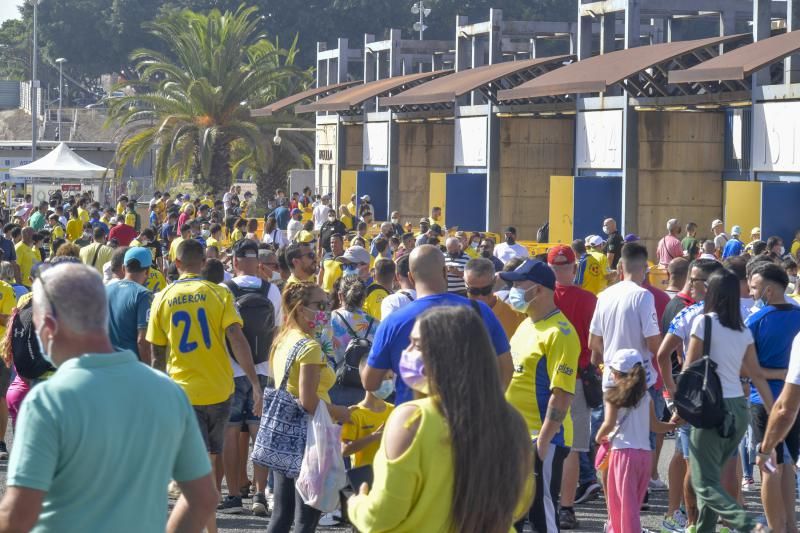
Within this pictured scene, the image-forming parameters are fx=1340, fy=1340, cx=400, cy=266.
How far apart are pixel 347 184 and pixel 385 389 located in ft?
106

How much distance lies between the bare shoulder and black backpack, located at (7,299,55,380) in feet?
16.8

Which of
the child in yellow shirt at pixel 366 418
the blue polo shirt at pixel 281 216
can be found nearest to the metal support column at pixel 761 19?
the blue polo shirt at pixel 281 216

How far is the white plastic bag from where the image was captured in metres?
6.14

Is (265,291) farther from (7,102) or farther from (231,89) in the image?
(7,102)

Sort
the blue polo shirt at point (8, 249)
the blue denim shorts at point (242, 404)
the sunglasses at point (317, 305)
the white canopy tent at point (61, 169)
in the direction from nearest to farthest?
1. the sunglasses at point (317, 305)
2. the blue denim shorts at point (242, 404)
3. the blue polo shirt at point (8, 249)
4. the white canopy tent at point (61, 169)

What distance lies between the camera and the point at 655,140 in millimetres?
24719

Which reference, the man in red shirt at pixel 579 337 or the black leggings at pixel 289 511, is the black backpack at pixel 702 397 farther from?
the black leggings at pixel 289 511

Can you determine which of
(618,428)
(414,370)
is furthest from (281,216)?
(414,370)

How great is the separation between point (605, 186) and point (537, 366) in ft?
62.1

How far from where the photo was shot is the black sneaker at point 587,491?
9.16 m

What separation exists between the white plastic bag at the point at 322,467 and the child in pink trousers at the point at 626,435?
1484 mm

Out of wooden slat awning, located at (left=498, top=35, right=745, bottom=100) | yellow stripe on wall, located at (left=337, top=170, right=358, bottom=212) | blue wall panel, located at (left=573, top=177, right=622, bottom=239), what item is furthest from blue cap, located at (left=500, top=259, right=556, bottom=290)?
yellow stripe on wall, located at (left=337, top=170, right=358, bottom=212)

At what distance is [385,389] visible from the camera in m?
6.85

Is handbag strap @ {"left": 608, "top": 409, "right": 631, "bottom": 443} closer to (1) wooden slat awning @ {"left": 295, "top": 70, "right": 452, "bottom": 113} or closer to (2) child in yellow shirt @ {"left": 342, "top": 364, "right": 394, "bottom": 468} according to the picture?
(2) child in yellow shirt @ {"left": 342, "top": 364, "right": 394, "bottom": 468}
